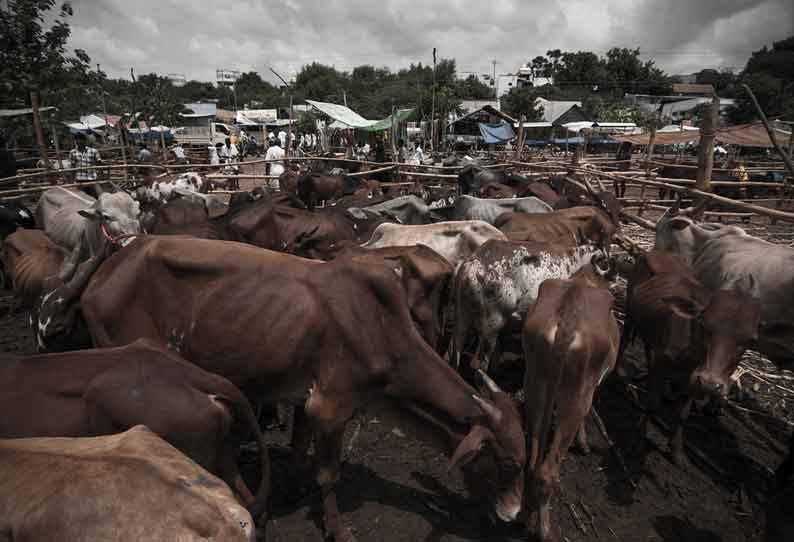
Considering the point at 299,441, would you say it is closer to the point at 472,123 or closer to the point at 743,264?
the point at 743,264

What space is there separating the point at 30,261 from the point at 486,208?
7673 mm

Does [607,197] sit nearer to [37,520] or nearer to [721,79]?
[37,520]

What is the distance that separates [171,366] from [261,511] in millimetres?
1013

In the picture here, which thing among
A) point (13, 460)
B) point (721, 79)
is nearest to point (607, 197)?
point (13, 460)

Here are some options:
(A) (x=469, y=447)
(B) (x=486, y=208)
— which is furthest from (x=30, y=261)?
(B) (x=486, y=208)

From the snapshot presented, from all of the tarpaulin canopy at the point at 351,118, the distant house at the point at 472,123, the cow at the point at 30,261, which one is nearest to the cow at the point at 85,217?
the cow at the point at 30,261

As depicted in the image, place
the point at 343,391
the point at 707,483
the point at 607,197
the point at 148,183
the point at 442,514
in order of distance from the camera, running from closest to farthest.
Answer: the point at 343,391 < the point at 442,514 < the point at 707,483 < the point at 607,197 < the point at 148,183

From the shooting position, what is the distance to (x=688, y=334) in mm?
4207

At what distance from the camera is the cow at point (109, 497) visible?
1.72 meters

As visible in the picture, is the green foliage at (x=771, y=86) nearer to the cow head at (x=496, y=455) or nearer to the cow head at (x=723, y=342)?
the cow head at (x=723, y=342)

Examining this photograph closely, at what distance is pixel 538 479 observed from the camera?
3490 mm

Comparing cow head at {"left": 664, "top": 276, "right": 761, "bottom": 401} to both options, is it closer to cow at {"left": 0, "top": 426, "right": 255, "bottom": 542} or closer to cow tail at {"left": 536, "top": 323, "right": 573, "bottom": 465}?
cow tail at {"left": 536, "top": 323, "right": 573, "bottom": 465}

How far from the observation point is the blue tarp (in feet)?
123

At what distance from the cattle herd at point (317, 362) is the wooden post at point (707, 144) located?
1641 millimetres
